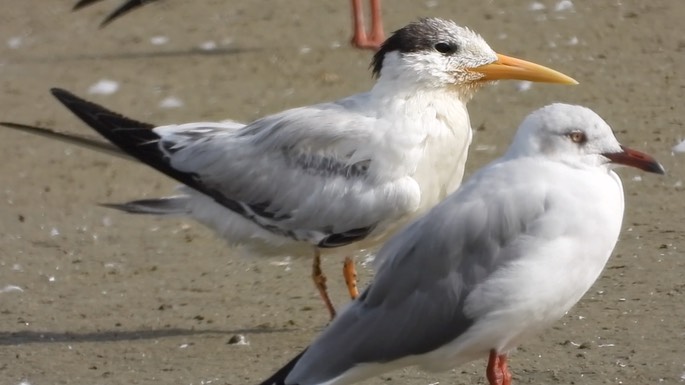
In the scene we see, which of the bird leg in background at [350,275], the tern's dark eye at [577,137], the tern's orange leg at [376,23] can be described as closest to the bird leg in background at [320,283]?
the bird leg in background at [350,275]

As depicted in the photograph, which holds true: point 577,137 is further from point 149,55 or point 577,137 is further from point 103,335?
point 149,55

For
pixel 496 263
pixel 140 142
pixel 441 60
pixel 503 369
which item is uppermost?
pixel 441 60

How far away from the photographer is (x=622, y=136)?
29.8 feet

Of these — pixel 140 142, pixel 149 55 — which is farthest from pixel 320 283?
pixel 149 55

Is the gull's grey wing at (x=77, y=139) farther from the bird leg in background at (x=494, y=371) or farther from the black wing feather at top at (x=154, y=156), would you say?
the bird leg in background at (x=494, y=371)

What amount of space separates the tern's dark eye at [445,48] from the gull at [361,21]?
4030 mm

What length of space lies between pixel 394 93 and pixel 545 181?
1548 mm

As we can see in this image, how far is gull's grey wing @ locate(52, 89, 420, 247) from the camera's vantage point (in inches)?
259

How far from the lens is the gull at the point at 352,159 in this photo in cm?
657

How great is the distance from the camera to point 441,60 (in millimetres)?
6750

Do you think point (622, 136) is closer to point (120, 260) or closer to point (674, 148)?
point (674, 148)

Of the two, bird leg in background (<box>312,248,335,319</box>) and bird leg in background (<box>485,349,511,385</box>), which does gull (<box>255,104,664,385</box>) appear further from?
bird leg in background (<box>312,248,335,319</box>)

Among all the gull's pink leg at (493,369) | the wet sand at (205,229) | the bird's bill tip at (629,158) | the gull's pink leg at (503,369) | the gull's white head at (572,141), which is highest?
the gull's white head at (572,141)

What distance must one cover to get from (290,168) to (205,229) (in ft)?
5.79
